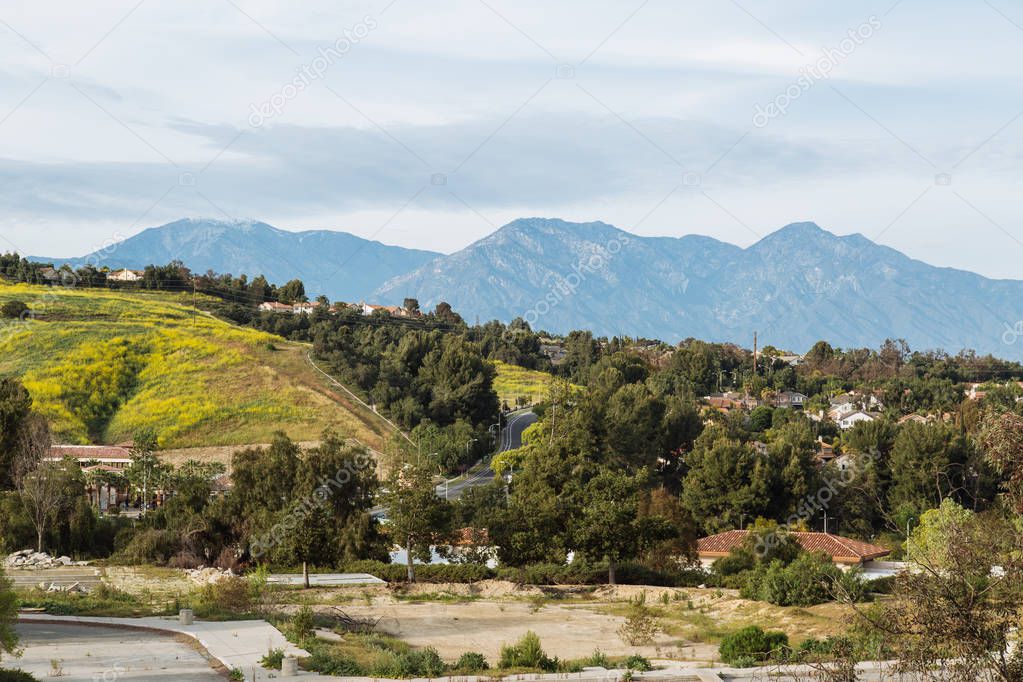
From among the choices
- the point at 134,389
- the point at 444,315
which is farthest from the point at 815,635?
the point at 444,315

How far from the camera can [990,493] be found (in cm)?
5766

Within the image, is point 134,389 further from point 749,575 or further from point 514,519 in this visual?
point 749,575

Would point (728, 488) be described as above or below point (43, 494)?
below

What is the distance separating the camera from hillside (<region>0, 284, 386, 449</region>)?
6956 centimetres

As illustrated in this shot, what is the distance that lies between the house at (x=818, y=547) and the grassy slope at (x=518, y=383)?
50.1 metres

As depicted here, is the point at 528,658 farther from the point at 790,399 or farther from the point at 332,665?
the point at 790,399

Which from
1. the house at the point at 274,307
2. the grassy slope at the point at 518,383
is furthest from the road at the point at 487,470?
the house at the point at 274,307

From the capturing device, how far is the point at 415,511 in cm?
3547

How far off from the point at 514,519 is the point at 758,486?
70.1 ft

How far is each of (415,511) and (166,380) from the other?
4702 centimetres

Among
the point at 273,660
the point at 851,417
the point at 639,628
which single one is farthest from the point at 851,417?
the point at 273,660

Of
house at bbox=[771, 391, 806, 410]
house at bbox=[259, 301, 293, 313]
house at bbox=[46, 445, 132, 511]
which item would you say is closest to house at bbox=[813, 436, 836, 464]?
house at bbox=[771, 391, 806, 410]

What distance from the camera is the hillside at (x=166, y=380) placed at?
69.6 metres

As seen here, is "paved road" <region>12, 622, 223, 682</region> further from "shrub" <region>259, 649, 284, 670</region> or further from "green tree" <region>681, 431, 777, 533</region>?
"green tree" <region>681, 431, 777, 533</region>
